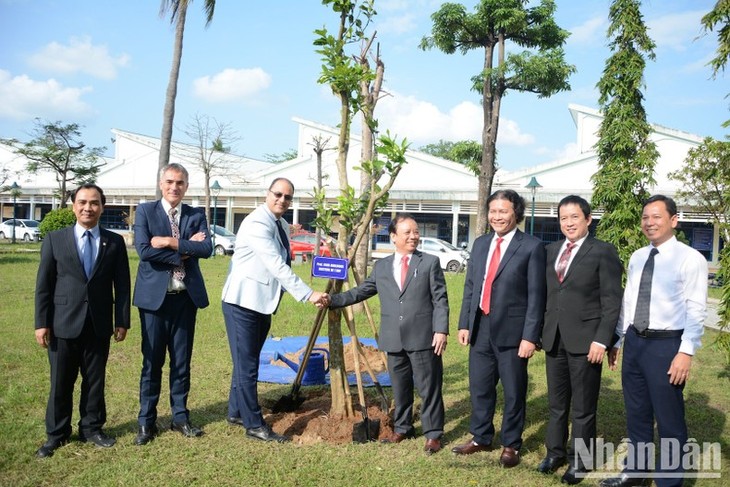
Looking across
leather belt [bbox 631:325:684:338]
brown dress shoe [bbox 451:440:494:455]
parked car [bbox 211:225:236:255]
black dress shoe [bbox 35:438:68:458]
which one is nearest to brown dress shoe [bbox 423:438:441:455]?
brown dress shoe [bbox 451:440:494:455]

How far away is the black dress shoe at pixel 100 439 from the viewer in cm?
431

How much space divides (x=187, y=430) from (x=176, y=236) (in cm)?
148

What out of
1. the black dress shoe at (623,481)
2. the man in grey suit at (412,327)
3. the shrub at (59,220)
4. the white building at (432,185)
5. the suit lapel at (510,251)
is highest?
the white building at (432,185)

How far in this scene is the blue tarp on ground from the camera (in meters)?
6.38

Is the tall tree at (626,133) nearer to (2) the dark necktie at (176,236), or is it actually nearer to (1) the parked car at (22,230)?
(2) the dark necktie at (176,236)

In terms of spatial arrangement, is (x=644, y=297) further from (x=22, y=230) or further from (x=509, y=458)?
(x=22, y=230)

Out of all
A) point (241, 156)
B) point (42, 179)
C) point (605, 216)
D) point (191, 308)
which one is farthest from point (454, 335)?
point (42, 179)

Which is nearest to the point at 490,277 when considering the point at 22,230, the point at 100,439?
the point at 100,439

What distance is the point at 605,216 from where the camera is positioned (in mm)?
11211

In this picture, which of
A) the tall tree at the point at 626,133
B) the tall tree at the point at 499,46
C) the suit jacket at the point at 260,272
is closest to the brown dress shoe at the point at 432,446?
the suit jacket at the point at 260,272

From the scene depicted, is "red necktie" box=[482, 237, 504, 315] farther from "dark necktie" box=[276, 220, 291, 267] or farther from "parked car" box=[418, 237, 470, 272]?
"parked car" box=[418, 237, 470, 272]

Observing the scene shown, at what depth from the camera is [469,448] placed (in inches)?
174

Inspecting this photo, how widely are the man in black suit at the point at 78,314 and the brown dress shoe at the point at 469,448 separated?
251 cm

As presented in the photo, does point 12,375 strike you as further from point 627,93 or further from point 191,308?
point 627,93
